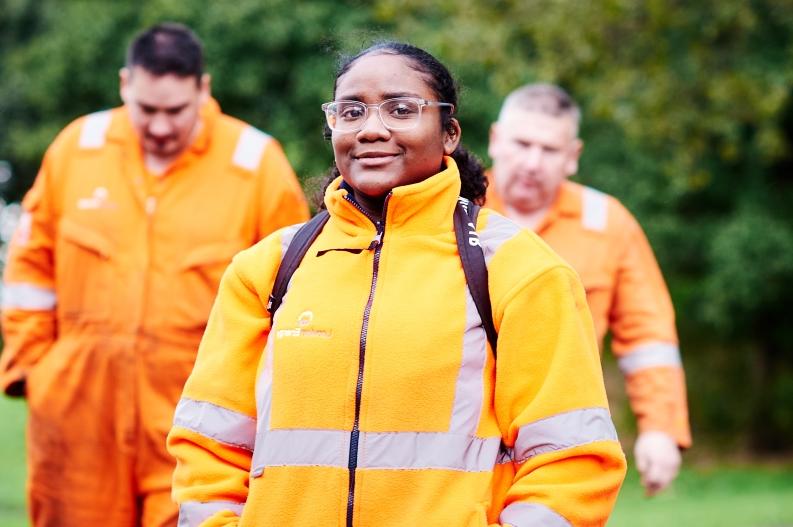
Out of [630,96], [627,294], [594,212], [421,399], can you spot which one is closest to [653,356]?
[627,294]

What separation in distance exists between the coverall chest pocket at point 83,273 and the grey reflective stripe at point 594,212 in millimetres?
2057

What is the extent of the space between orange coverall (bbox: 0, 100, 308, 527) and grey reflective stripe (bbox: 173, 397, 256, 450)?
2101mm

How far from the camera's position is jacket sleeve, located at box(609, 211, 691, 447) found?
5617mm

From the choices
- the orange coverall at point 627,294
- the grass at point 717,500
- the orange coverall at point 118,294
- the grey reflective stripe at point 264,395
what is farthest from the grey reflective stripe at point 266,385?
the grass at point 717,500

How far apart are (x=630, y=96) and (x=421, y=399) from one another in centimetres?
1172

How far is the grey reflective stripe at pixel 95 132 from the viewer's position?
5.82 m

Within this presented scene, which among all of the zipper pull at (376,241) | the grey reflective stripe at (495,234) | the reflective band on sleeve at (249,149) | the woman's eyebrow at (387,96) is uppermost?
the woman's eyebrow at (387,96)

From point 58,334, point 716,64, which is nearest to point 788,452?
point 716,64

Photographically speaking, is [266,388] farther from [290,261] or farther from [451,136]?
[451,136]

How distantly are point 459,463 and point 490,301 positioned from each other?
0.39 m

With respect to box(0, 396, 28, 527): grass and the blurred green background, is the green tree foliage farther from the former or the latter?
box(0, 396, 28, 527): grass

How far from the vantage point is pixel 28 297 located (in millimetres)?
A: 5773

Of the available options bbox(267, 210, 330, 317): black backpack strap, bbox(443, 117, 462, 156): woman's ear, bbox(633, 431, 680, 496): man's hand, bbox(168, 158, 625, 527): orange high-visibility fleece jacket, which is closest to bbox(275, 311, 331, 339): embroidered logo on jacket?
bbox(168, 158, 625, 527): orange high-visibility fleece jacket

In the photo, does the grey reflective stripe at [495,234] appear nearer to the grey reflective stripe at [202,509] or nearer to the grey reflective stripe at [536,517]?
the grey reflective stripe at [536,517]
